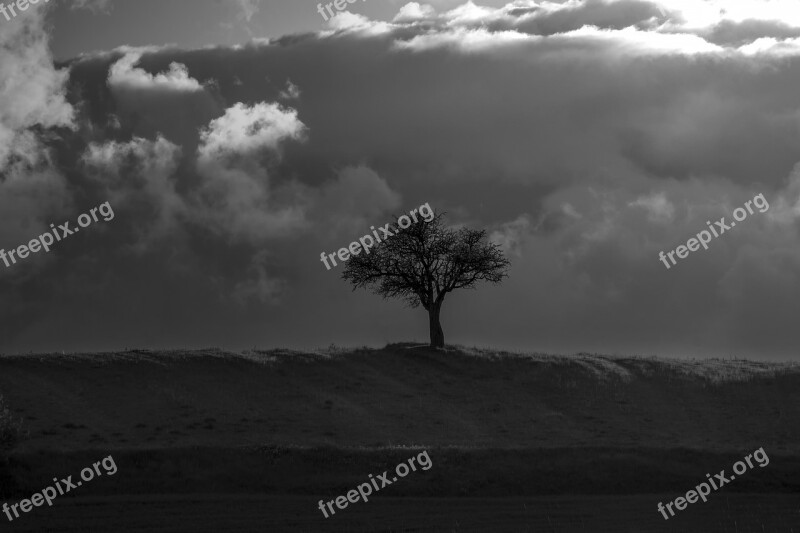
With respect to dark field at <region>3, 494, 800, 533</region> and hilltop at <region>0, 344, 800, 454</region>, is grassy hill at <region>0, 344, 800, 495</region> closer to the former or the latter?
hilltop at <region>0, 344, 800, 454</region>

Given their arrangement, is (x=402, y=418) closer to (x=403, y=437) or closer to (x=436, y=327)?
(x=403, y=437)

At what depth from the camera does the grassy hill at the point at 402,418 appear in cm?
4469

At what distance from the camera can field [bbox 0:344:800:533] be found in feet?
125

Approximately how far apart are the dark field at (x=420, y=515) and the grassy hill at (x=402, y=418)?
9.42 ft

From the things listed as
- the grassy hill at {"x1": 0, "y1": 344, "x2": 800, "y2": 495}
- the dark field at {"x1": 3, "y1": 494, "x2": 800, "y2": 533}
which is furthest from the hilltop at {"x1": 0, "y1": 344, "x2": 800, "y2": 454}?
the dark field at {"x1": 3, "y1": 494, "x2": 800, "y2": 533}

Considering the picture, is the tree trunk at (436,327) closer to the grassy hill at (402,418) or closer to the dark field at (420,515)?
the grassy hill at (402,418)

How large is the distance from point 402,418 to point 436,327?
2196 cm

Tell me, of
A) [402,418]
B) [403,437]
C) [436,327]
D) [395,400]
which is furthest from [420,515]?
[436,327]

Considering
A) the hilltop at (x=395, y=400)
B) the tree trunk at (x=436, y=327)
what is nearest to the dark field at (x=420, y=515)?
the hilltop at (x=395, y=400)

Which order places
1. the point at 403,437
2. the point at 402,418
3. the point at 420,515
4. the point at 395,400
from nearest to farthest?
the point at 420,515, the point at 403,437, the point at 402,418, the point at 395,400

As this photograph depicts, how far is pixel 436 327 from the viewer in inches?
3115

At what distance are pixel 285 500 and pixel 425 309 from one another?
4162cm

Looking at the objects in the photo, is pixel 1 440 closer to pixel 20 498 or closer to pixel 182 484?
pixel 20 498

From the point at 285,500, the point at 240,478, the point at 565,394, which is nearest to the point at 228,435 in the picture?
the point at 240,478
